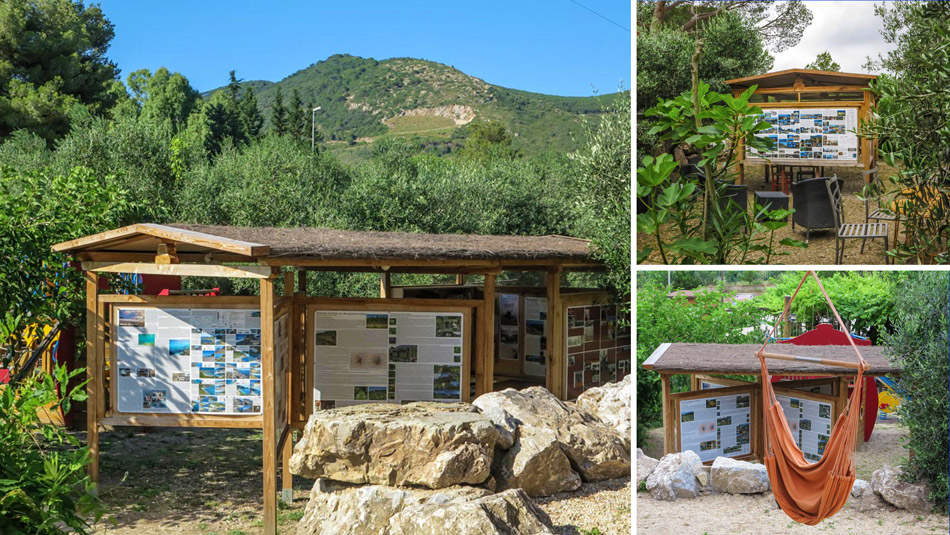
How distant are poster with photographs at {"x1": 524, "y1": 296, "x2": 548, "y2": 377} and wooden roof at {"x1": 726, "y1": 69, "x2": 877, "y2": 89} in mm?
8045

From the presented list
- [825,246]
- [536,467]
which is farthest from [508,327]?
[825,246]

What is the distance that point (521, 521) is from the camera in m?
6.21

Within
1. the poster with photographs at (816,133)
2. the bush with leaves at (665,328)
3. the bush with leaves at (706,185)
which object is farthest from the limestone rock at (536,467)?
the bush with leaves at (706,185)

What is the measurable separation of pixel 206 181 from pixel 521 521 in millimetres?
16760

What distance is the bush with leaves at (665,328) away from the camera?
7281 mm

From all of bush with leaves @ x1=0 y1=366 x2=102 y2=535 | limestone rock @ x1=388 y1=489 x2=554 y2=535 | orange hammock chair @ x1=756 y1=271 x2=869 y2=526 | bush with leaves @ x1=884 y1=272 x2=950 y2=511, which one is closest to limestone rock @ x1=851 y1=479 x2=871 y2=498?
bush with leaves @ x1=884 y1=272 x2=950 y2=511

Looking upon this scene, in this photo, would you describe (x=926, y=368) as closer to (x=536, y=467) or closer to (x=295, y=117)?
(x=536, y=467)

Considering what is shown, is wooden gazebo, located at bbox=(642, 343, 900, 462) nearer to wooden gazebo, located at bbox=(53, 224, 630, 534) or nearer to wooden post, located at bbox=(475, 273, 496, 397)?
wooden post, located at bbox=(475, 273, 496, 397)

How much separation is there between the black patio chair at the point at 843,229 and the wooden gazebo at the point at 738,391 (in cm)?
173

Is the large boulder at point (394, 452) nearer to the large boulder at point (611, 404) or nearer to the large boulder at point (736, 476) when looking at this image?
the large boulder at point (736, 476)

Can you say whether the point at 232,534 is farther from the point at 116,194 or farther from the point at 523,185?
the point at 523,185

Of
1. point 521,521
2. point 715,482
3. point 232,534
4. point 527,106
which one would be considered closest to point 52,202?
point 232,534

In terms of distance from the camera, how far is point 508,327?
12.3m

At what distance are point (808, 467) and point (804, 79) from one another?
86.3 inches
